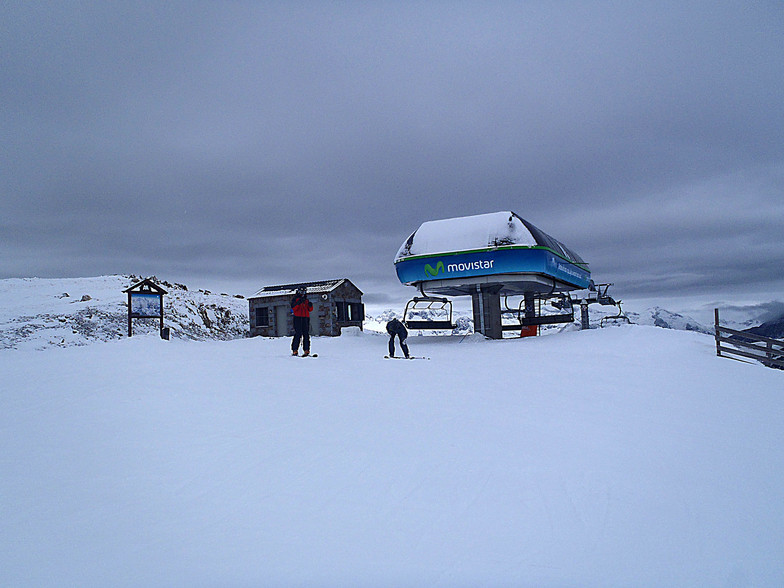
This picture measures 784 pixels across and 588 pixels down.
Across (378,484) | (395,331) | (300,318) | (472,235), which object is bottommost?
A: (378,484)

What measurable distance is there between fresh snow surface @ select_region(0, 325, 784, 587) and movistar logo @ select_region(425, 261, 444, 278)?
36.2ft

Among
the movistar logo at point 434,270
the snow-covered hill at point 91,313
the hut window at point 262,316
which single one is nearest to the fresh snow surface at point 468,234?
the movistar logo at point 434,270

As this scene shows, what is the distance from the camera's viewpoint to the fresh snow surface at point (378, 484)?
3.70 meters

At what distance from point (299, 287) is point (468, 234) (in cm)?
1155

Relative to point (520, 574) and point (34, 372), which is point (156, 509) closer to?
point (520, 574)

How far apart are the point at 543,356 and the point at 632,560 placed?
38.5 ft

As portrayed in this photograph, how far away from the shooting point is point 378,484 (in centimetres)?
501

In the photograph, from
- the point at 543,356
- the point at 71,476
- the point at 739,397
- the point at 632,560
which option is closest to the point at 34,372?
the point at 71,476

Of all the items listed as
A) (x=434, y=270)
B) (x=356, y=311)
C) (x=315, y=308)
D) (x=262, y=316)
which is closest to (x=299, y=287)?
(x=315, y=308)

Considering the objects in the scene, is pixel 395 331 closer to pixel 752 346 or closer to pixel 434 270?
pixel 434 270

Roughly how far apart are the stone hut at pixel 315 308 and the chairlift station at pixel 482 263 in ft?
19.5

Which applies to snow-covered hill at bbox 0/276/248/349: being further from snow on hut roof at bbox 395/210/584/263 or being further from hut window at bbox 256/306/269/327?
snow on hut roof at bbox 395/210/584/263

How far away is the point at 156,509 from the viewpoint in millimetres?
4391

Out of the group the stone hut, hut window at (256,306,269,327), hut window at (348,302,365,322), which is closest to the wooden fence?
the stone hut
